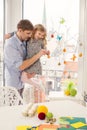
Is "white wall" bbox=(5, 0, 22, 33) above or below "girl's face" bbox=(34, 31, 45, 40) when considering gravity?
above

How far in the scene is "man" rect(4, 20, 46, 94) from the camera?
2.74m

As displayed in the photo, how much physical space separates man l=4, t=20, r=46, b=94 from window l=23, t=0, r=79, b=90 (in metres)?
0.63

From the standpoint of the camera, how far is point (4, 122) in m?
1.73

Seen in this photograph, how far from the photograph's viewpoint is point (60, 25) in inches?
136

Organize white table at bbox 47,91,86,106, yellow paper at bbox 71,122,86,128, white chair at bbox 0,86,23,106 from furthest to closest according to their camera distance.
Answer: white table at bbox 47,91,86,106, white chair at bbox 0,86,23,106, yellow paper at bbox 71,122,86,128

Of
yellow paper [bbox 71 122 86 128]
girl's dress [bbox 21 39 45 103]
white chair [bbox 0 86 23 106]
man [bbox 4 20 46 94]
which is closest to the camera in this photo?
yellow paper [bbox 71 122 86 128]

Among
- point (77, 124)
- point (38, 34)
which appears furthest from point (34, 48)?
point (77, 124)

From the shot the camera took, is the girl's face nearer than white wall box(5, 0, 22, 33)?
Yes

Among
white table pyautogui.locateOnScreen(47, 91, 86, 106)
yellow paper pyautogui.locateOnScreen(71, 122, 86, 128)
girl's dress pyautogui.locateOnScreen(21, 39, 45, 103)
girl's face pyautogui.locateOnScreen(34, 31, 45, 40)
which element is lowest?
white table pyautogui.locateOnScreen(47, 91, 86, 106)

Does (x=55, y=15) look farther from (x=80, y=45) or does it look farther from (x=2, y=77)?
(x=2, y=77)

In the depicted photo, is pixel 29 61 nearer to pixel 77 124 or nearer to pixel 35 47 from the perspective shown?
pixel 35 47

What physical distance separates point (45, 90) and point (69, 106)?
1.33 meters

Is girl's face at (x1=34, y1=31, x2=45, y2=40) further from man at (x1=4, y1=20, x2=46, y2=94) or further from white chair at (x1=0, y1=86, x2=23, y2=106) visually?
white chair at (x1=0, y1=86, x2=23, y2=106)

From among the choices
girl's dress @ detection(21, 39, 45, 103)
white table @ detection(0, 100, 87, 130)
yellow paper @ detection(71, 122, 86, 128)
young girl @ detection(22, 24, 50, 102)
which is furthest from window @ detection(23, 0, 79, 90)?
yellow paper @ detection(71, 122, 86, 128)
